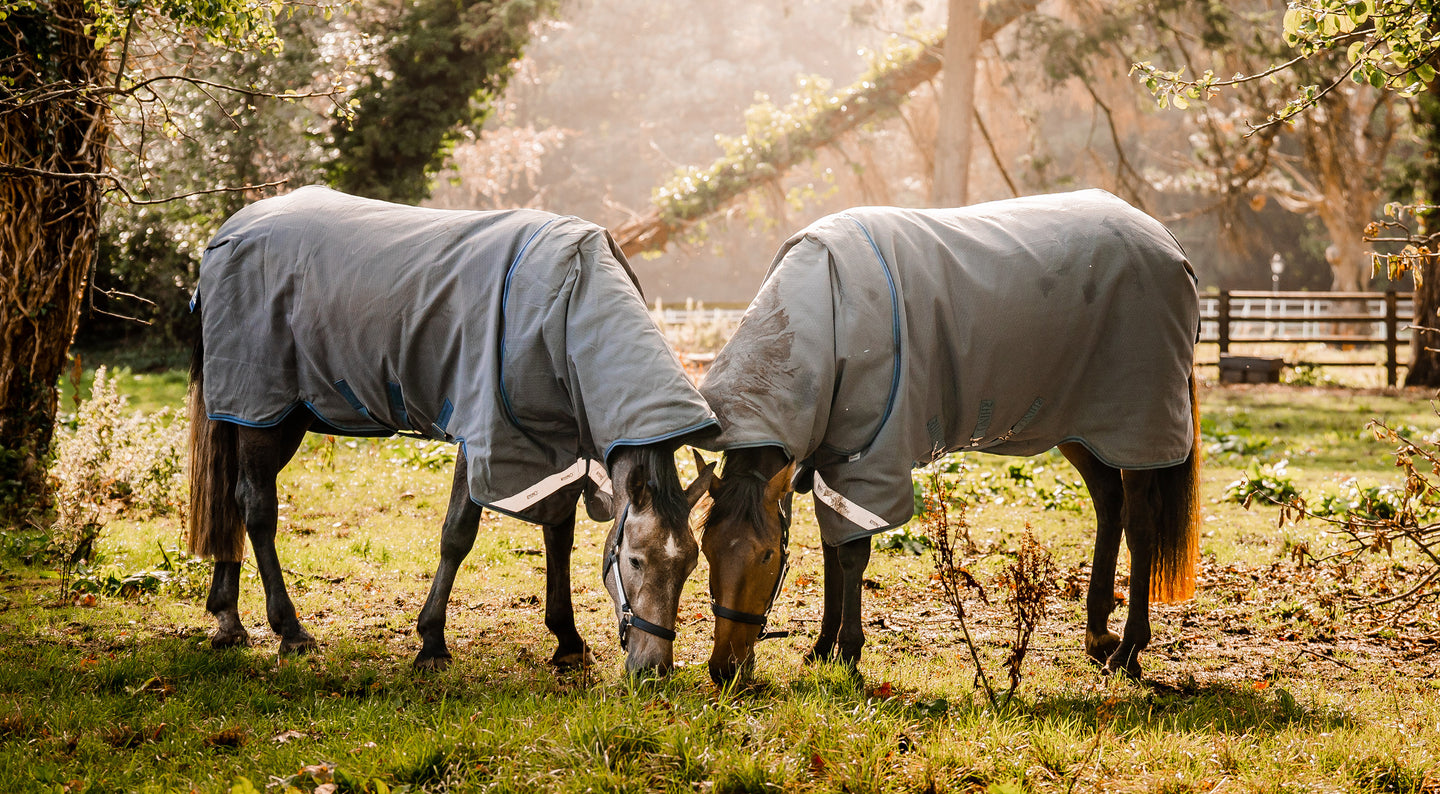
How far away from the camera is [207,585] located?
203 inches

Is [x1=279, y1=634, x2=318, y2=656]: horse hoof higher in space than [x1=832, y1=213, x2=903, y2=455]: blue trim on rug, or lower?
lower

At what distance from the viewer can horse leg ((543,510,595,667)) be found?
4160mm

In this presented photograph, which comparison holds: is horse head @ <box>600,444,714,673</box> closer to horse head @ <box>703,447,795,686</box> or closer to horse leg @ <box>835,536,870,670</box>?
horse head @ <box>703,447,795,686</box>

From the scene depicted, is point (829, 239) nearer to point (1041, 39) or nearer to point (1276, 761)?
point (1276, 761)

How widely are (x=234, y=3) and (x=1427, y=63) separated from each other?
4751mm

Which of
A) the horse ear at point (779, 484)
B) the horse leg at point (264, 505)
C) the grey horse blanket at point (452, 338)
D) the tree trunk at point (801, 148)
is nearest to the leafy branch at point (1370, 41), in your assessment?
the horse ear at point (779, 484)

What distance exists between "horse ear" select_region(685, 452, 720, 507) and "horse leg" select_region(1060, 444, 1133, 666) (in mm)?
1858

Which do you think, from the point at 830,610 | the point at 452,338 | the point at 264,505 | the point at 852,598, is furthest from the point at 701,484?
the point at 264,505

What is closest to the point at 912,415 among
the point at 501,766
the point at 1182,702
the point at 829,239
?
the point at 829,239

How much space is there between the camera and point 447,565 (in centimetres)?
400

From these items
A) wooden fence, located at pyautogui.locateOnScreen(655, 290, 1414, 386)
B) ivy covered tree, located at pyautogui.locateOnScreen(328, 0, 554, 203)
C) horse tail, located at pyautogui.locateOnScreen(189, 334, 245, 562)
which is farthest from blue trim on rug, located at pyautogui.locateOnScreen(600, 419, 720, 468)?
ivy covered tree, located at pyautogui.locateOnScreen(328, 0, 554, 203)

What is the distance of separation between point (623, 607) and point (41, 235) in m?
4.69

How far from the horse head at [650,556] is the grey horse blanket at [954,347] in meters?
0.23

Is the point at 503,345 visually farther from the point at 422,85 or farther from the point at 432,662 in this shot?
the point at 422,85
